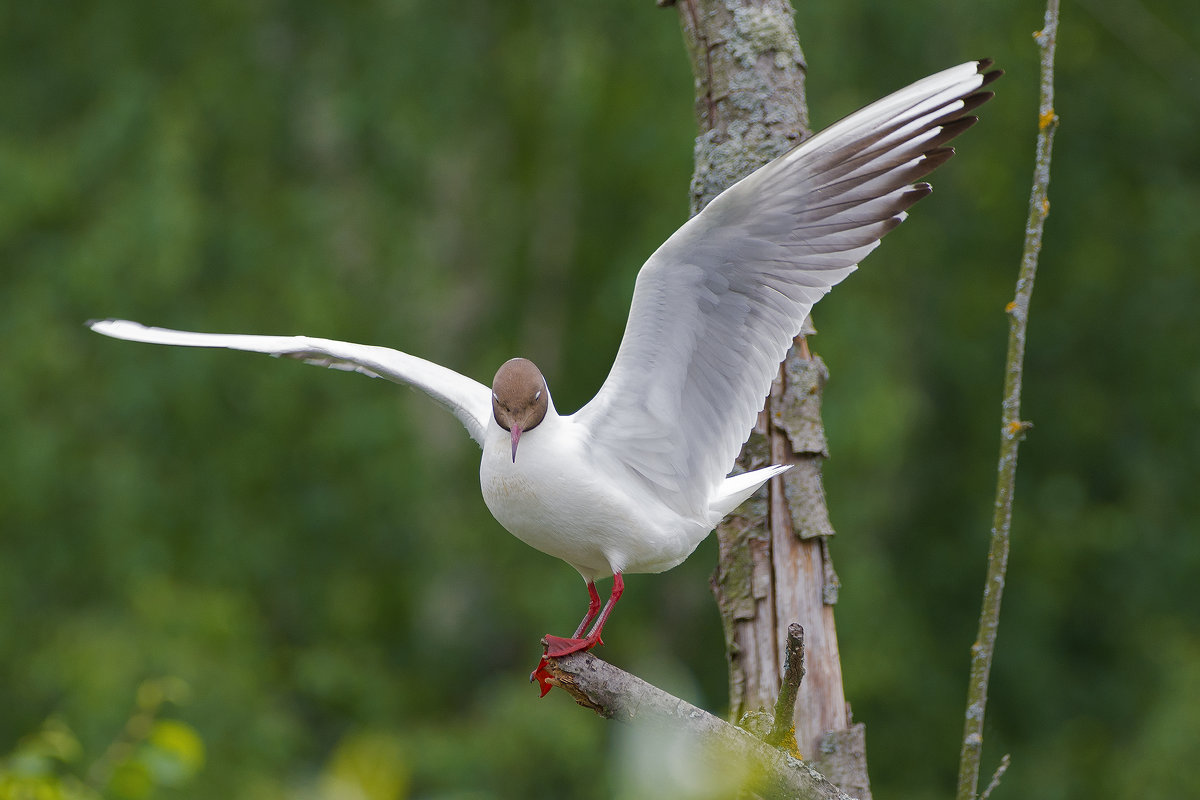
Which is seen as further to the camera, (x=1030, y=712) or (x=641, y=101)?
(x=1030, y=712)

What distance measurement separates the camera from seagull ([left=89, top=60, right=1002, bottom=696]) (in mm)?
2549

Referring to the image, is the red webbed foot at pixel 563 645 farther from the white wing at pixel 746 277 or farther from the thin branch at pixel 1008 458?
the thin branch at pixel 1008 458

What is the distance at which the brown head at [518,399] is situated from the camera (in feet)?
8.98

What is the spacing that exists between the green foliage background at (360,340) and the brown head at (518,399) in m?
4.08

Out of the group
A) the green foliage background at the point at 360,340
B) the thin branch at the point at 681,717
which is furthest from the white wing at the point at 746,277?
the green foliage background at the point at 360,340

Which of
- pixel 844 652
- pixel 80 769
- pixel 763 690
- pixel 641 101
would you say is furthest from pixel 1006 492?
pixel 80 769

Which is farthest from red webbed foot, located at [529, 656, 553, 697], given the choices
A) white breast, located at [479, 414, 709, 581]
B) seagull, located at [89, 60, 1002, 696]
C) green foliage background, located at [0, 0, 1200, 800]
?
green foliage background, located at [0, 0, 1200, 800]

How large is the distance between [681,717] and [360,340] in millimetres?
5449

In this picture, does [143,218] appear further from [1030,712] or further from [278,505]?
[1030,712]

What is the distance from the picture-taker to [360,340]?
739 centimetres

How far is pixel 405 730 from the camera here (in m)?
8.21

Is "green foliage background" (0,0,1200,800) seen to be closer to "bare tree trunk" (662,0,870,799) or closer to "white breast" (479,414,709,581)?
"bare tree trunk" (662,0,870,799)

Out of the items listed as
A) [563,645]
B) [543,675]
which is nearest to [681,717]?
[563,645]

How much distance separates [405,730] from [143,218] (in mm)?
3317
